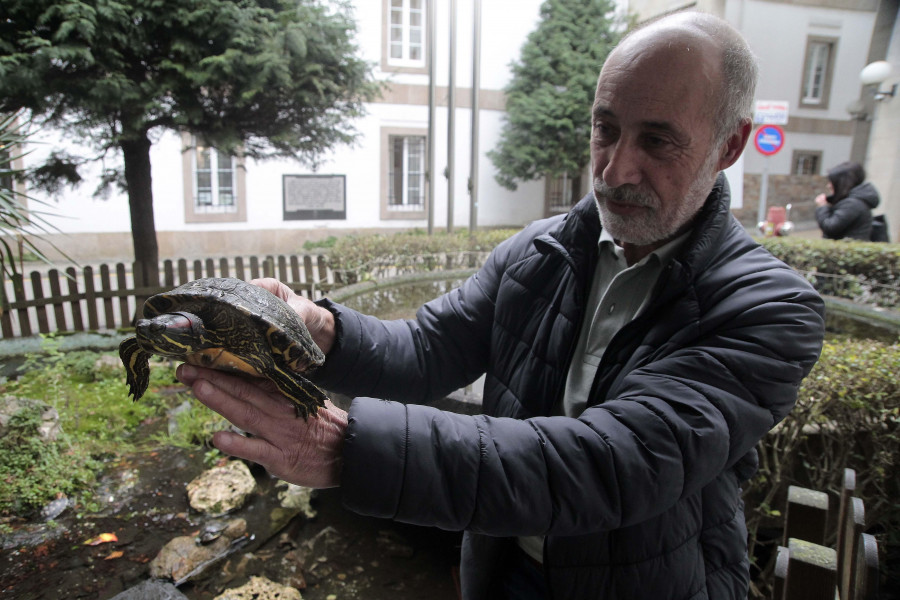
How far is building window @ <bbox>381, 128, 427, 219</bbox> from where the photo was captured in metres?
12.3

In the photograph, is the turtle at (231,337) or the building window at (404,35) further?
the building window at (404,35)

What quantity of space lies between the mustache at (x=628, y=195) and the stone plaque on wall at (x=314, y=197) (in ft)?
32.7

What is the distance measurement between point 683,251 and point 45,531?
11.2 ft

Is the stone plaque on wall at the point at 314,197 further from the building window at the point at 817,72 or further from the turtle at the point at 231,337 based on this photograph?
the turtle at the point at 231,337

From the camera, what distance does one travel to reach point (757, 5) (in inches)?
393

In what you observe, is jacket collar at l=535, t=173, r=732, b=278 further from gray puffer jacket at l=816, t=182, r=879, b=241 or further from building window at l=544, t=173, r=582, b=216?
building window at l=544, t=173, r=582, b=216

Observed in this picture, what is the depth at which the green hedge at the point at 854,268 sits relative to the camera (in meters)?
5.35

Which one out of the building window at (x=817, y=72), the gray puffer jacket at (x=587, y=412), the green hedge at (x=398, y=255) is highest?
the building window at (x=817, y=72)

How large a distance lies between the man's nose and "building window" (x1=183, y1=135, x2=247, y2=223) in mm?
10609

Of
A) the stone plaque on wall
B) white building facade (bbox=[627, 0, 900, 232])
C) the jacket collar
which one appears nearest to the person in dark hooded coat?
white building facade (bbox=[627, 0, 900, 232])

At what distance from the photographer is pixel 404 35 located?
461 inches

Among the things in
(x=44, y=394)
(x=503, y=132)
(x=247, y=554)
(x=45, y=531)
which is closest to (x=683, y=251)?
(x=247, y=554)

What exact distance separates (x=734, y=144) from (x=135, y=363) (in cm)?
141

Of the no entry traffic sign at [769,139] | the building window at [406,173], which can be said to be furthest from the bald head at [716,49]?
the building window at [406,173]
